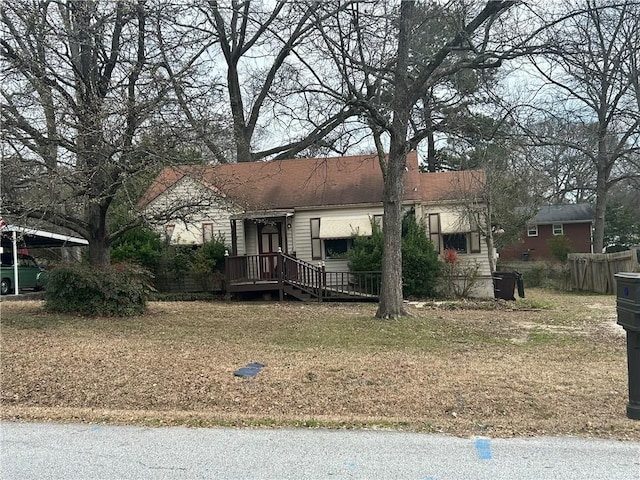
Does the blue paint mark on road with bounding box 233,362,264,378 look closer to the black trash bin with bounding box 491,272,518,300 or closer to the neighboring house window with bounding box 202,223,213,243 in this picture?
the black trash bin with bounding box 491,272,518,300

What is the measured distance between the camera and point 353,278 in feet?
64.2

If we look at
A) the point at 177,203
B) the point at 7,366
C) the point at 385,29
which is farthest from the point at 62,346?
the point at 385,29

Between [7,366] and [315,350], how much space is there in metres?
4.57

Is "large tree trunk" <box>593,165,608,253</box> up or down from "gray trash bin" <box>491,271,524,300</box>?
up

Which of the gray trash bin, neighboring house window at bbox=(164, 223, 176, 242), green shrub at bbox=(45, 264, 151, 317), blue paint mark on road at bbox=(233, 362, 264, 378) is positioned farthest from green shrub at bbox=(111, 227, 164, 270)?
blue paint mark on road at bbox=(233, 362, 264, 378)

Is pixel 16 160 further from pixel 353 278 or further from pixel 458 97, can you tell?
pixel 353 278

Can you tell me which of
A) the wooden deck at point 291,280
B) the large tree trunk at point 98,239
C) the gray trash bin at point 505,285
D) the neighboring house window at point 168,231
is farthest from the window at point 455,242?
the large tree trunk at point 98,239

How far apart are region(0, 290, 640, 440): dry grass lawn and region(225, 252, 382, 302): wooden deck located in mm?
5799

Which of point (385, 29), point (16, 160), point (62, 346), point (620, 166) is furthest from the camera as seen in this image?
point (620, 166)

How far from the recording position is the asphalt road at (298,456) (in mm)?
4016

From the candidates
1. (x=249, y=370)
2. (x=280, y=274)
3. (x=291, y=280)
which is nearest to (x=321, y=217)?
(x=291, y=280)

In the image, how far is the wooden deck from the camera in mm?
18469

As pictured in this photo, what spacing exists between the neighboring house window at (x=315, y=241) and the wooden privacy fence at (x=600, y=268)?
12.6 metres

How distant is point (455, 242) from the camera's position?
2125 cm
